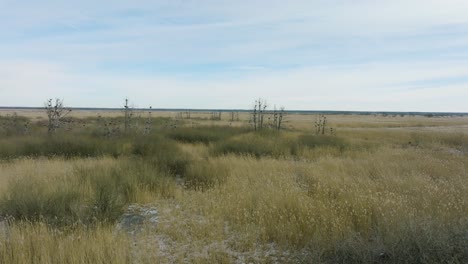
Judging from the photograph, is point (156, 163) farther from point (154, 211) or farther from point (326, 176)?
point (326, 176)

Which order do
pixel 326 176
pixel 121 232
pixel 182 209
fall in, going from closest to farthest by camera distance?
1. pixel 121 232
2. pixel 182 209
3. pixel 326 176

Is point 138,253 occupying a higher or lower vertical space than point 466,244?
lower

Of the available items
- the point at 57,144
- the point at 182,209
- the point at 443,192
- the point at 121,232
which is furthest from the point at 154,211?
the point at 57,144

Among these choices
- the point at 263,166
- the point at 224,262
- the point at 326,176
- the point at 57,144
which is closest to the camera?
the point at 224,262

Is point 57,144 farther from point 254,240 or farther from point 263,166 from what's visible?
point 254,240

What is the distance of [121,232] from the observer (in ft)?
14.8

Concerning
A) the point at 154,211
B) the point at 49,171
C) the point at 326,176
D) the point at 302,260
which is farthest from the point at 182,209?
the point at 49,171

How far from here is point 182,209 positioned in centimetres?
608

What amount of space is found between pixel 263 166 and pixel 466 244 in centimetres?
640

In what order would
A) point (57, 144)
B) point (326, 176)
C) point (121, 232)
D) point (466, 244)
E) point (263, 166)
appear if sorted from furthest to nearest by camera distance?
point (57, 144) → point (263, 166) → point (326, 176) → point (121, 232) → point (466, 244)

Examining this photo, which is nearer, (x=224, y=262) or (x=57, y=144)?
(x=224, y=262)

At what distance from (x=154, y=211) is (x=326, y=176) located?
4617mm

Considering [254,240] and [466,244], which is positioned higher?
[466,244]

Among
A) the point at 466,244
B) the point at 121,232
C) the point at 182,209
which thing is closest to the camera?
the point at 466,244
